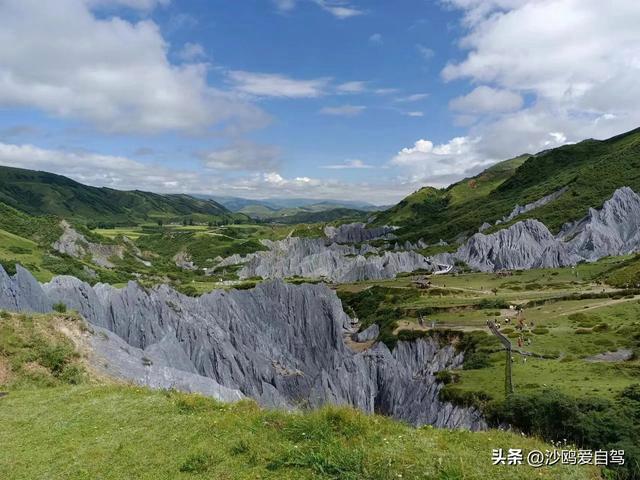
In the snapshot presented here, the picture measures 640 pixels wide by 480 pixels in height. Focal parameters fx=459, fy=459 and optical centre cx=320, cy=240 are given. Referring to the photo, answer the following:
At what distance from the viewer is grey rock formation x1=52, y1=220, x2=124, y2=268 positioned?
147 m

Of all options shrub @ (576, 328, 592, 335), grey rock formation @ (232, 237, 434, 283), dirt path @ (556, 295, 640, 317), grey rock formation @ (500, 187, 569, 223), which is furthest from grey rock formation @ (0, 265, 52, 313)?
grey rock formation @ (500, 187, 569, 223)

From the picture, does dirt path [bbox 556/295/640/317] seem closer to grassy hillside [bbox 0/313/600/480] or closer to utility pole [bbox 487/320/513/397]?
utility pole [bbox 487/320/513/397]

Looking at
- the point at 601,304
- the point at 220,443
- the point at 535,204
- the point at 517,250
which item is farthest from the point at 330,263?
the point at 220,443

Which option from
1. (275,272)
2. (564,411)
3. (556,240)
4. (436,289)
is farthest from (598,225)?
(564,411)

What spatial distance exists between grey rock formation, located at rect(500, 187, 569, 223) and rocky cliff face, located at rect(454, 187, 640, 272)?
32655 millimetres

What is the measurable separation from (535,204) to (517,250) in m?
54.6

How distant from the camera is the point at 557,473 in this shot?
9.12m

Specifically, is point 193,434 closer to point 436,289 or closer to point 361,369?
point 361,369

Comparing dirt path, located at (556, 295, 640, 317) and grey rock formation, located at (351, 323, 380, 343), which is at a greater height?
dirt path, located at (556, 295, 640, 317)

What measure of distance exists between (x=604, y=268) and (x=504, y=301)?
117 ft

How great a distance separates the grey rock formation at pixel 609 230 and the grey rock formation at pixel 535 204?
3282cm

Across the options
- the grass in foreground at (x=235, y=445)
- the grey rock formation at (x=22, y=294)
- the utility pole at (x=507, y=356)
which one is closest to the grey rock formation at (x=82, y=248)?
the grey rock formation at (x=22, y=294)

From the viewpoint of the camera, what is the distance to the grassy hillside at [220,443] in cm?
938

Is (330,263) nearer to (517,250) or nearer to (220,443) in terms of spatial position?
(517,250)
